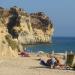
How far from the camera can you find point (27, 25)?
16000 cm

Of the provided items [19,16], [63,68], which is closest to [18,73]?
[63,68]

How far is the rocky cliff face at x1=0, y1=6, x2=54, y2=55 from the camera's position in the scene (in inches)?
5974

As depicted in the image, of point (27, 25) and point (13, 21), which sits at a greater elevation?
point (13, 21)

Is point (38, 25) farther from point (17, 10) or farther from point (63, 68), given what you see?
point (63, 68)

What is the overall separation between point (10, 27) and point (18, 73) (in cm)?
13494

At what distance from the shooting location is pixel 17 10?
155 metres

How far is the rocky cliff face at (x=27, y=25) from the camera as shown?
498 feet

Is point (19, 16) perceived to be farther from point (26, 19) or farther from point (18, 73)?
point (18, 73)

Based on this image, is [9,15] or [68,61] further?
[9,15]

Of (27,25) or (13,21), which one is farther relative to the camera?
(27,25)

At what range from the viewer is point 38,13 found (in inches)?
7008

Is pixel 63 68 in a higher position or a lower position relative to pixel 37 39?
higher

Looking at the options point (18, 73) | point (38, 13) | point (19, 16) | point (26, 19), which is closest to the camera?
point (18, 73)

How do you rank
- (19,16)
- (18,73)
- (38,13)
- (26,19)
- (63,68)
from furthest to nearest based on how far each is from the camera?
(38,13) → (26,19) → (19,16) → (63,68) → (18,73)
